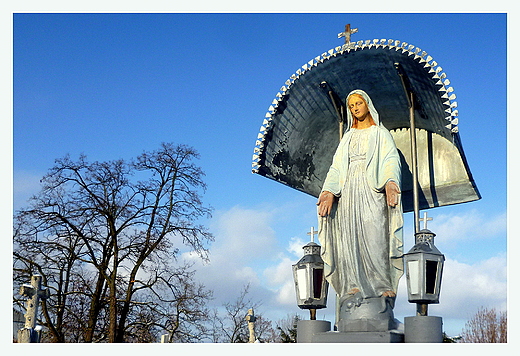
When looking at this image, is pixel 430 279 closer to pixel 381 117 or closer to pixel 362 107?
pixel 362 107

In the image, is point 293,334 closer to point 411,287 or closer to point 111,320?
point 111,320

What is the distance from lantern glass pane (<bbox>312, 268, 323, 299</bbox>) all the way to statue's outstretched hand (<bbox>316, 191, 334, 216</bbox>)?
3.33 ft

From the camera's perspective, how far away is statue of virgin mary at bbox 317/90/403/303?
10.6m

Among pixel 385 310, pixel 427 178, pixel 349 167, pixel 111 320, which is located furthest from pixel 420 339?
pixel 111 320

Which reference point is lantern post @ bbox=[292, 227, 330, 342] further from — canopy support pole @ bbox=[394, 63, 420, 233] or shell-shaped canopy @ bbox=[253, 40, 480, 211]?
shell-shaped canopy @ bbox=[253, 40, 480, 211]

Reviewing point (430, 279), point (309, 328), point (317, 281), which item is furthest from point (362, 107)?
point (309, 328)

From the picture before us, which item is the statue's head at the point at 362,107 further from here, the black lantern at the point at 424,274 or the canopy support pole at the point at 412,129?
the black lantern at the point at 424,274

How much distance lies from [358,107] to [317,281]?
309 centimetres

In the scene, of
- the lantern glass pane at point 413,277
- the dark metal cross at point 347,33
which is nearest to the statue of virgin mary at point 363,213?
the lantern glass pane at point 413,277

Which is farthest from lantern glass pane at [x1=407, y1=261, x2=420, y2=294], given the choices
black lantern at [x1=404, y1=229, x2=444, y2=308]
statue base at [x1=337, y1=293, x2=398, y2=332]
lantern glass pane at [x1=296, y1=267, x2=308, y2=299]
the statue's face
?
the statue's face

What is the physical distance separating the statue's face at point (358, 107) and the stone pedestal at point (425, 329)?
3.69 metres

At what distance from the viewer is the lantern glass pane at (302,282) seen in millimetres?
11461

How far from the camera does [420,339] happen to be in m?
9.58

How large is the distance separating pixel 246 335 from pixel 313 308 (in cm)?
703
